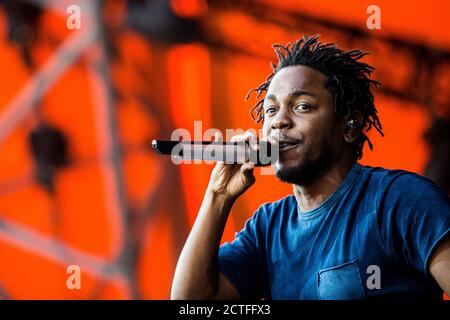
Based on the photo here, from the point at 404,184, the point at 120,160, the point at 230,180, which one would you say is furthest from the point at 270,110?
the point at 120,160

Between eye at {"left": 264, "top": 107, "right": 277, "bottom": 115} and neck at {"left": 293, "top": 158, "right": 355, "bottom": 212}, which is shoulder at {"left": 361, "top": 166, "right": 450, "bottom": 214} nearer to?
neck at {"left": 293, "top": 158, "right": 355, "bottom": 212}

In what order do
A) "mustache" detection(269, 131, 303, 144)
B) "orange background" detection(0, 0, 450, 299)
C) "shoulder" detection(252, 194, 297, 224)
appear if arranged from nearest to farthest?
"mustache" detection(269, 131, 303, 144) → "shoulder" detection(252, 194, 297, 224) → "orange background" detection(0, 0, 450, 299)

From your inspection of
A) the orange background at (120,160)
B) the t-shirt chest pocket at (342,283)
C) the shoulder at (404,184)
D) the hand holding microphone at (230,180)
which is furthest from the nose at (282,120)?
the orange background at (120,160)

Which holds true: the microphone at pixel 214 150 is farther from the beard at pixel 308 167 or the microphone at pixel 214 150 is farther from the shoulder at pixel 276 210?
the shoulder at pixel 276 210

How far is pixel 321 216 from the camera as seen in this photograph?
157cm

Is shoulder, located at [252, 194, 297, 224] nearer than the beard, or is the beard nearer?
the beard

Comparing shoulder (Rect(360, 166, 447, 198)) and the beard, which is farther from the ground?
the beard

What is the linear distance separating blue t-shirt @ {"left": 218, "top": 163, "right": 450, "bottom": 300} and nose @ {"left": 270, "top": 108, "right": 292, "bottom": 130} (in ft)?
0.67

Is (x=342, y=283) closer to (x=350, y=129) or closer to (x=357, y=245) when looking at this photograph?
(x=357, y=245)

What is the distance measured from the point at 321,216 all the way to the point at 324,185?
0.08 metres

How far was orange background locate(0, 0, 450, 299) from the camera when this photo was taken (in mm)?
2791

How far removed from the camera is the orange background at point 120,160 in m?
2.79

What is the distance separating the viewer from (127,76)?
9.52 feet

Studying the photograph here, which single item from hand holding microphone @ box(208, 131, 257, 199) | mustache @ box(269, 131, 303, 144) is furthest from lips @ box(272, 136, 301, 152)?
hand holding microphone @ box(208, 131, 257, 199)
